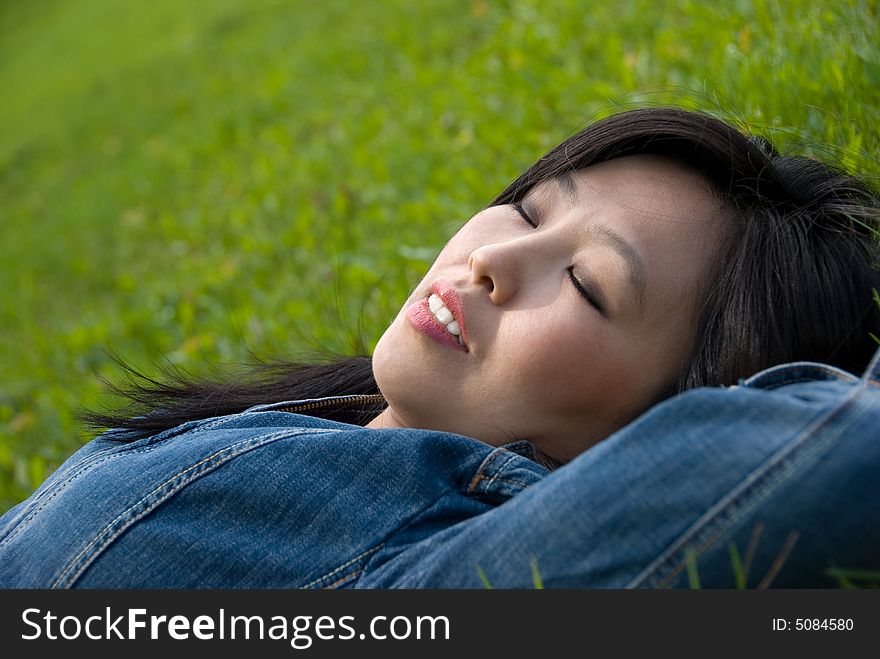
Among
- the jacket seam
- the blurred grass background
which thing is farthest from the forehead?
the jacket seam

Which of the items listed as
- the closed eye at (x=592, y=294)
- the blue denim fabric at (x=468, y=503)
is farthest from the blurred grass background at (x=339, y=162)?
the blue denim fabric at (x=468, y=503)

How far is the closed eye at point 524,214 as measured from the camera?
7.20 feet

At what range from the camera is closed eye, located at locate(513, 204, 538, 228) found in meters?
2.20

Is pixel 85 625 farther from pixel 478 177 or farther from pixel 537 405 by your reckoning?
pixel 478 177

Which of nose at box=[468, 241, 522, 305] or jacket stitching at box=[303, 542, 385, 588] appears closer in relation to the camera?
jacket stitching at box=[303, 542, 385, 588]

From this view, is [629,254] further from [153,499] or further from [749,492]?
[153,499]

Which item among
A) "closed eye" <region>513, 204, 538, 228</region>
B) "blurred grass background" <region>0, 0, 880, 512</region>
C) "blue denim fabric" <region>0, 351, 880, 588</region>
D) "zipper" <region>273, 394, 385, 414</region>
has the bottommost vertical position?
"blue denim fabric" <region>0, 351, 880, 588</region>

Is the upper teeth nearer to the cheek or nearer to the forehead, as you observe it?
the cheek

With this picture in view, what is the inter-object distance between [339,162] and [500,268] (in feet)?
14.1

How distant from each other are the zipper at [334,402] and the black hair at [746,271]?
0.6 inches

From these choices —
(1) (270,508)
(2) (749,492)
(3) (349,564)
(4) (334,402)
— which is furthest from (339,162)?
(2) (749,492)

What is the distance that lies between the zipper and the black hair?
0.01 m

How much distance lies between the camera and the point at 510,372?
1877 mm

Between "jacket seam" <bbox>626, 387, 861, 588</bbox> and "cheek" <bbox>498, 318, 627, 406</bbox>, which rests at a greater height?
"cheek" <bbox>498, 318, 627, 406</bbox>
